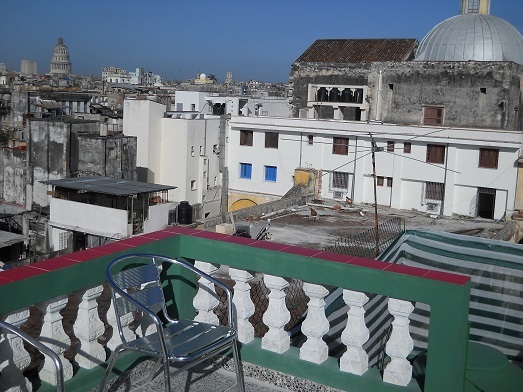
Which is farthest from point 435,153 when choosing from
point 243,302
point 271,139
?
point 243,302

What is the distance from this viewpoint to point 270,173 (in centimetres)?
3247

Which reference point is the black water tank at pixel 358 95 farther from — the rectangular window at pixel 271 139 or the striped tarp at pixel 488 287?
the striped tarp at pixel 488 287

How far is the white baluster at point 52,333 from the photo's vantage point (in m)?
3.82

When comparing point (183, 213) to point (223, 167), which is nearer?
point (183, 213)

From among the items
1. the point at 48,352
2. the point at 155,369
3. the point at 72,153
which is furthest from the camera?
the point at 72,153

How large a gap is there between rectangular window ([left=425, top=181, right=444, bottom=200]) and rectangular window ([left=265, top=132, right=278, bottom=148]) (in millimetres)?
7881

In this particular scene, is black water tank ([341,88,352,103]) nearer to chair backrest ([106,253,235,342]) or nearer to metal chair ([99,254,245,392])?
metal chair ([99,254,245,392])

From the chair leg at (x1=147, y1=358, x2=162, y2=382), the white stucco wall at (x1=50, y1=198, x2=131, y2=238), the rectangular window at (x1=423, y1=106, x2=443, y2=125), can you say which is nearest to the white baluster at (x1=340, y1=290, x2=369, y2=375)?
the chair leg at (x1=147, y1=358, x2=162, y2=382)

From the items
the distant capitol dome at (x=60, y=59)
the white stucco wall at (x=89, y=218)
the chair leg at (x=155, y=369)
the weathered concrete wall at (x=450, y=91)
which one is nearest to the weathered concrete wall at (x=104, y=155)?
the white stucco wall at (x=89, y=218)

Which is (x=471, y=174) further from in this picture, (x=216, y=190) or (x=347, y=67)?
(x=216, y=190)

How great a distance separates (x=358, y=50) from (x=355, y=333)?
34038mm

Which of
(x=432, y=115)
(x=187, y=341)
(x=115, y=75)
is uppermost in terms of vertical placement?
(x=115, y=75)

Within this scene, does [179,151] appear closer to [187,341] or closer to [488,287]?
[488,287]

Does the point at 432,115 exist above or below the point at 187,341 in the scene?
above
